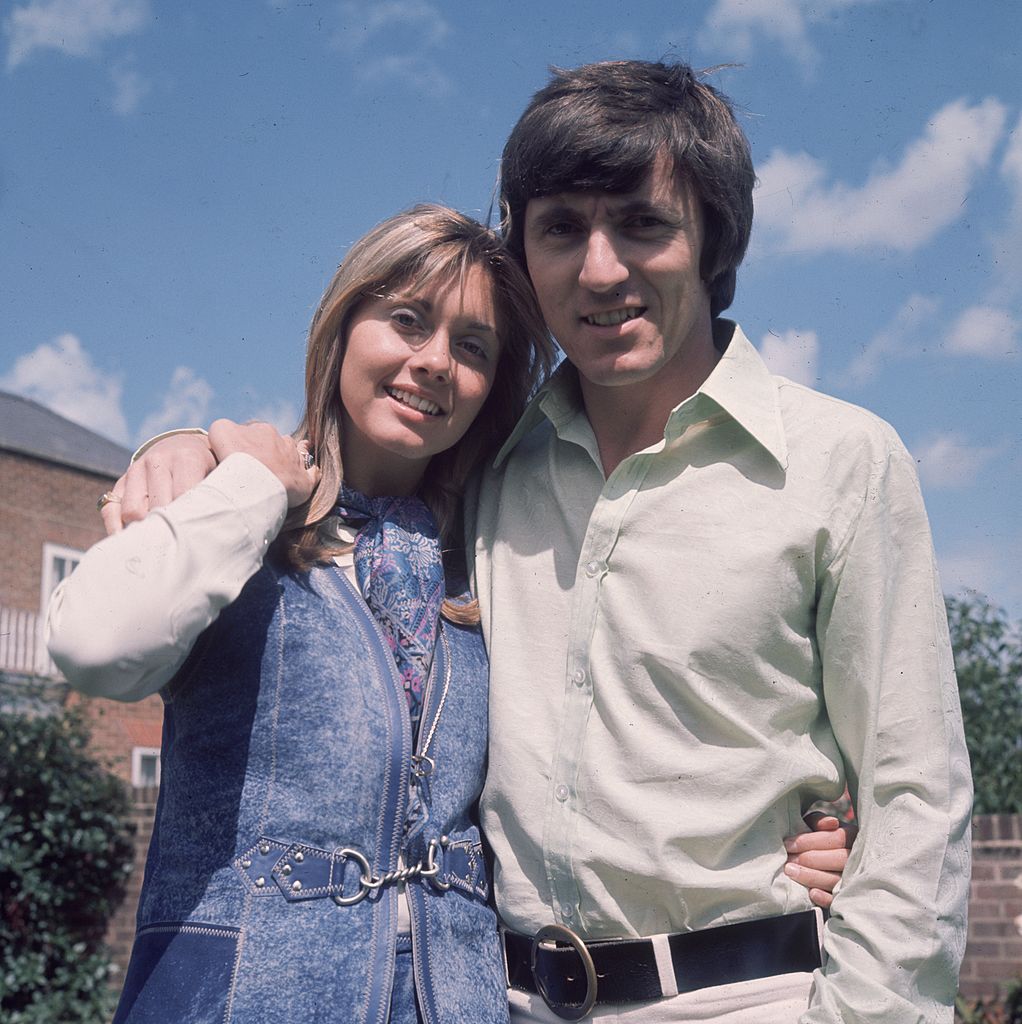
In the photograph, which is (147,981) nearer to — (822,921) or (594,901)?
(594,901)

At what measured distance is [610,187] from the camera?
8.20 feet

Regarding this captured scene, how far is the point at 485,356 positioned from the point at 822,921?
1.32 metres

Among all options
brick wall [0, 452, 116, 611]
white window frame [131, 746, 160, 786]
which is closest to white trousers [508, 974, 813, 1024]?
white window frame [131, 746, 160, 786]

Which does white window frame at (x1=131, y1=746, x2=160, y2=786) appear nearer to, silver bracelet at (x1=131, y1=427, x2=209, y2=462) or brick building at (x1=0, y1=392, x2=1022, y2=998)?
brick building at (x1=0, y1=392, x2=1022, y2=998)

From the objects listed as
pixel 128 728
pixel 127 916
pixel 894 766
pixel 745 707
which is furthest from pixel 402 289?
pixel 128 728

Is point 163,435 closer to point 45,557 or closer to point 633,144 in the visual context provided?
point 633,144

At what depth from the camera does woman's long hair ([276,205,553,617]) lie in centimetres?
260

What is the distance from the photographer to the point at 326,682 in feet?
7.25

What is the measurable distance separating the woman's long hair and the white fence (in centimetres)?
1831

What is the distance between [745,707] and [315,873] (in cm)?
82

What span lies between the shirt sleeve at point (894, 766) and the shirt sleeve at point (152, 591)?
1064 mm

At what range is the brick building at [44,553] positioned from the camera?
1980 cm

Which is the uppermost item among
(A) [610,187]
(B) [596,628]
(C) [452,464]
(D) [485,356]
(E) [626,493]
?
(A) [610,187]

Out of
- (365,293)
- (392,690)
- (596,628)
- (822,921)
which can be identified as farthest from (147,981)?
(365,293)
